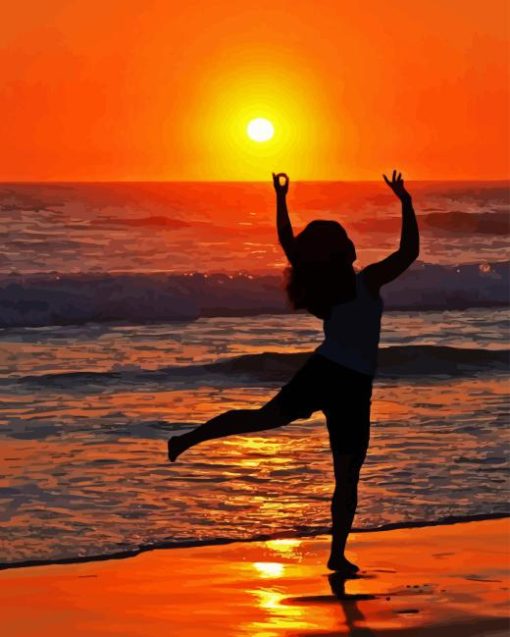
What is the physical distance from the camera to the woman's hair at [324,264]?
636 cm

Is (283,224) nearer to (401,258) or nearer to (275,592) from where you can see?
(401,258)

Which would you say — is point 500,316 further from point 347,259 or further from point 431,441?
point 347,259

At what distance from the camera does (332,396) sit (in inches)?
253

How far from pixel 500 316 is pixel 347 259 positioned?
17416 mm

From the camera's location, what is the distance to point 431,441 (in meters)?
10.7

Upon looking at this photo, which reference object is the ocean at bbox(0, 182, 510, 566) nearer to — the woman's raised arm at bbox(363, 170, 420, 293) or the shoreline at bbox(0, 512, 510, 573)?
the shoreline at bbox(0, 512, 510, 573)

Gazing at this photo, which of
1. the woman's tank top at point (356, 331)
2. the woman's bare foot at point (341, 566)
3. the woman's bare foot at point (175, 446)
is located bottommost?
the woman's bare foot at point (341, 566)

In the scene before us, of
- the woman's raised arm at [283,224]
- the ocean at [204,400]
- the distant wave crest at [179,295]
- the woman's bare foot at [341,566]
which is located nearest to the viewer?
the woman's raised arm at [283,224]

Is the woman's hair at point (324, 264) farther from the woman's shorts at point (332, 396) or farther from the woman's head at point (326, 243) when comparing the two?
the woman's shorts at point (332, 396)

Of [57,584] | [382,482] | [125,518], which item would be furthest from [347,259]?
Answer: [382,482]

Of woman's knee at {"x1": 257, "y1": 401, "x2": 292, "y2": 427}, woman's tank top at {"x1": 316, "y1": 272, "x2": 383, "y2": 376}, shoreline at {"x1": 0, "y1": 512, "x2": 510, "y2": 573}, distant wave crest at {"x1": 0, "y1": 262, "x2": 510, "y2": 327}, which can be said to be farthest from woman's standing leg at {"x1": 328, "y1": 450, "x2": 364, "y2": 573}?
distant wave crest at {"x1": 0, "y1": 262, "x2": 510, "y2": 327}

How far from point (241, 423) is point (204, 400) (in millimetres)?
6972

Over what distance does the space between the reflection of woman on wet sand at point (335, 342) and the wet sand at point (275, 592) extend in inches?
22.3

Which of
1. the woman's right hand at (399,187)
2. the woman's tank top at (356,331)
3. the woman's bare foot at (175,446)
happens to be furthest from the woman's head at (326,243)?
the woman's bare foot at (175,446)
